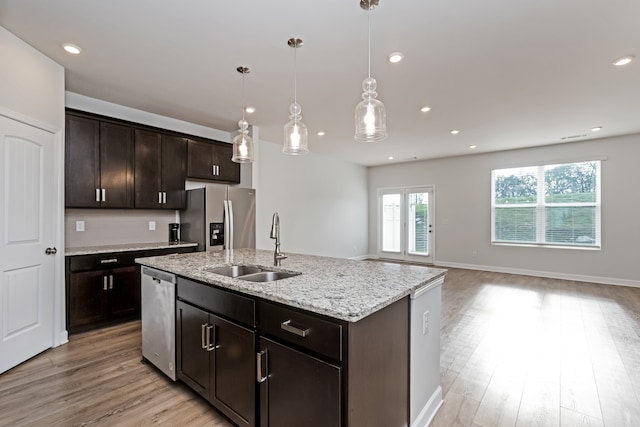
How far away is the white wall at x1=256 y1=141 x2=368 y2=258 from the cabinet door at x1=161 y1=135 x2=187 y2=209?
1.48 meters

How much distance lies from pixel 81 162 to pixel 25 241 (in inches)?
44.8

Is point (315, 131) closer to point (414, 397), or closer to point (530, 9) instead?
point (530, 9)

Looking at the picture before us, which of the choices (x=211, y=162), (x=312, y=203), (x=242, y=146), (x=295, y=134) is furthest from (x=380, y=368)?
(x=312, y=203)

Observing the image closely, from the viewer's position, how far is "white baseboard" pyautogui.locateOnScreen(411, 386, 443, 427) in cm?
178

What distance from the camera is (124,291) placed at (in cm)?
349

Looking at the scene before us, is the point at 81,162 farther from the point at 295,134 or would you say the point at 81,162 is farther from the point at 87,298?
the point at 295,134

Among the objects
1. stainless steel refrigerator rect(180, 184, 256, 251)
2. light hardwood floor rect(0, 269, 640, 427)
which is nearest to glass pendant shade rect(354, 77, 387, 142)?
light hardwood floor rect(0, 269, 640, 427)

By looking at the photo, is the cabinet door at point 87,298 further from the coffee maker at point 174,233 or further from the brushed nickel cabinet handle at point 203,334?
the brushed nickel cabinet handle at point 203,334

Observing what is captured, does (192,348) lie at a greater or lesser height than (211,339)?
lesser

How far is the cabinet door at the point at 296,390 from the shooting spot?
1.26 meters

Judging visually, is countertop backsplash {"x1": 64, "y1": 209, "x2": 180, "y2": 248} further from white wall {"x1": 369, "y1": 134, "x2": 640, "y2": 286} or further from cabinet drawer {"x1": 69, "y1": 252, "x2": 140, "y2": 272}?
white wall {"x1": 369, "y1": 134, "x2": 640, "y2": 286}

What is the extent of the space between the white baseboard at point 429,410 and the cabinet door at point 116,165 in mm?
3830

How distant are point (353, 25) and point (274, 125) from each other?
8.72ft

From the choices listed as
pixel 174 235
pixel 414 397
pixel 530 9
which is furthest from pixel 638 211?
pixel 174 235
